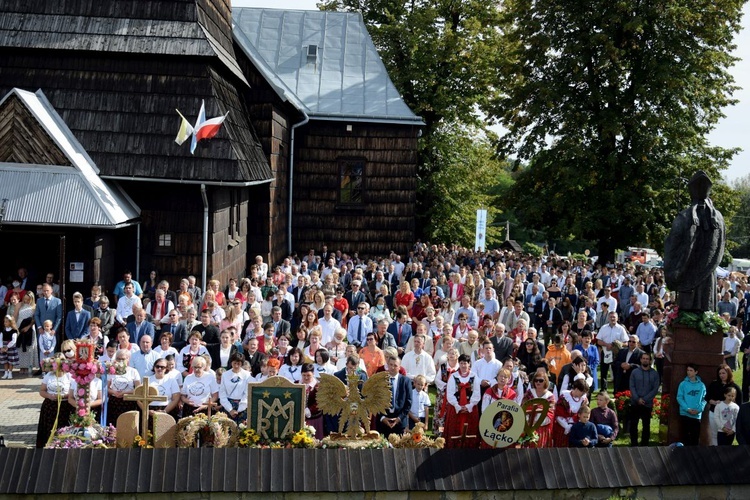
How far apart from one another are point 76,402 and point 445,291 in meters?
11.3

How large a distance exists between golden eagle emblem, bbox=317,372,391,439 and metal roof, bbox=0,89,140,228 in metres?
8.22

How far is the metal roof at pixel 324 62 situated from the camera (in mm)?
30875

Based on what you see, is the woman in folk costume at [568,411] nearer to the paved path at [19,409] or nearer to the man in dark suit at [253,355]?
the man in dark suit at [253,355]

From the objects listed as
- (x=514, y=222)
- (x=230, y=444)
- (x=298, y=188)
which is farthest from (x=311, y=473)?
(x=514, y=222)

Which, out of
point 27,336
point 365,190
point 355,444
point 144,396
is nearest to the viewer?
point 355,444

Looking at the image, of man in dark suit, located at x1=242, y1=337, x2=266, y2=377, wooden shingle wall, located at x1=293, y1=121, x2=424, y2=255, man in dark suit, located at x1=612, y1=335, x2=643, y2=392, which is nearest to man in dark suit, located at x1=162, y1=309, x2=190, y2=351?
man in dark suit, located at x1=242, y1=337, x2=266, y2=377

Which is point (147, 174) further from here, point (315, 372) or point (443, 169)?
point (443, 169)

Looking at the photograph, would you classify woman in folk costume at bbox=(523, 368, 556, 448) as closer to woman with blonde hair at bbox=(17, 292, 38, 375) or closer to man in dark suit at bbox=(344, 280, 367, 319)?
man in dark suit at bbox=(344, 280, 367, 319)

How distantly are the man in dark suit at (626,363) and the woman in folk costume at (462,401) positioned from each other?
292 cm

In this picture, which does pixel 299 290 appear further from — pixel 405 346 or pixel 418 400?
pixel 418 400

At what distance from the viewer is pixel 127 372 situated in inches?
495

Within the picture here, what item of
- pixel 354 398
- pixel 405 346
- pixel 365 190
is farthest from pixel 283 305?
pixel 365 190

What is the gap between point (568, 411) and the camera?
12344 mm

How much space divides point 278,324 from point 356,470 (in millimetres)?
6938
